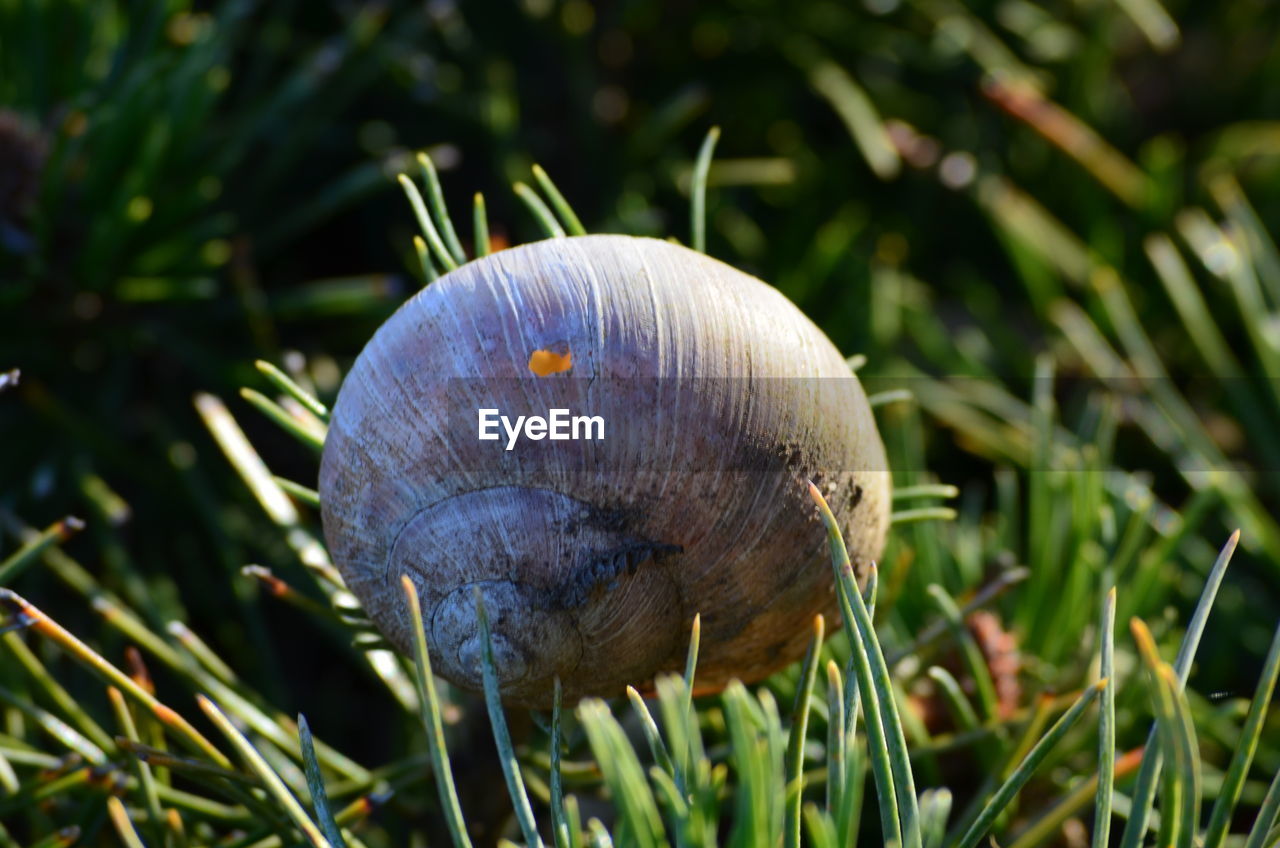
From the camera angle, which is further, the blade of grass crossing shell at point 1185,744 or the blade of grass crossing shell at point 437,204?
the blade of grass crossing shell at point 437,204

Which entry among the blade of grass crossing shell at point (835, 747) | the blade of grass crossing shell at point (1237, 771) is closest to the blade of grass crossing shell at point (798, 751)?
the blade of grass crossing shell at point (835, 747)

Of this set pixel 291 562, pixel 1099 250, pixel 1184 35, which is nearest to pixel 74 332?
pixel 291 562

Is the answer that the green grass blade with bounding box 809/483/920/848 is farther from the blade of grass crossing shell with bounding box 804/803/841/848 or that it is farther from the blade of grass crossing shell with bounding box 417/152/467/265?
the blade of grass crossing shell with bounding box 417/152/467/265

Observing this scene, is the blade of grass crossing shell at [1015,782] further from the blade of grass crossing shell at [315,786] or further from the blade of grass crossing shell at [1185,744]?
the blade of grass crossing shell at [315,786]

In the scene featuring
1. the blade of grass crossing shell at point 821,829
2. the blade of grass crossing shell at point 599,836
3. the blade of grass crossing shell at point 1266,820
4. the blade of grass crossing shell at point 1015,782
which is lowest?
the blade of grass crossing shell at point 1266,820

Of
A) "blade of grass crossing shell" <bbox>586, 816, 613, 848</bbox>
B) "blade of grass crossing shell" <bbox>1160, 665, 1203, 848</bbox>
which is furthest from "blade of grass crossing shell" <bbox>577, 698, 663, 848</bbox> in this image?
"blade of grass crossing shell" <bbox>1160, 665, 1203, 848</bbox>

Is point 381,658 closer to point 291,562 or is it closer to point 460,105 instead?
point 291,562
